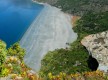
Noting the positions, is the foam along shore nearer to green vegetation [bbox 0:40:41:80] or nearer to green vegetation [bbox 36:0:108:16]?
green vegetation [bbox 36:0:108:16]

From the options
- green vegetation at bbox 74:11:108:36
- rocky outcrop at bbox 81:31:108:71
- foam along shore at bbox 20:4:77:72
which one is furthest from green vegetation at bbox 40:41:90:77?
green vegetation at bbox 74:11:108:36

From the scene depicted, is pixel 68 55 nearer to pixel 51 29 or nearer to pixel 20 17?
pixel 51 29

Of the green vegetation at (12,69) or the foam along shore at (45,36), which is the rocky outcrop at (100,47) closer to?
the foam along shore at (45,36)

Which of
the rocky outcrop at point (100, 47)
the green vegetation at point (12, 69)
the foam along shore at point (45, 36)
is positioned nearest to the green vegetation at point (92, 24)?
the foam along shore at point (45, 36)

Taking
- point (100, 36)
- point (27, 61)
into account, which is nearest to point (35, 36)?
point (27, 61)

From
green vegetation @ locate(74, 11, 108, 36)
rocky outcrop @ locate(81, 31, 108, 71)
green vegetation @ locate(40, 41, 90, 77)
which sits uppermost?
rocky outcrop @ locate(81, 31, 108, 71)

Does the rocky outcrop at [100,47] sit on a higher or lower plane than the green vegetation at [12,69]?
lower

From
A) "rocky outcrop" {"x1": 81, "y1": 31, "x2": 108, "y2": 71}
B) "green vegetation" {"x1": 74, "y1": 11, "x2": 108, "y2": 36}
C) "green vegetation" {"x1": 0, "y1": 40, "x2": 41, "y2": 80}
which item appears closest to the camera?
"green vegetation" {"x1": 0, "y1": 40, "x2": 41, "y2": 80}
